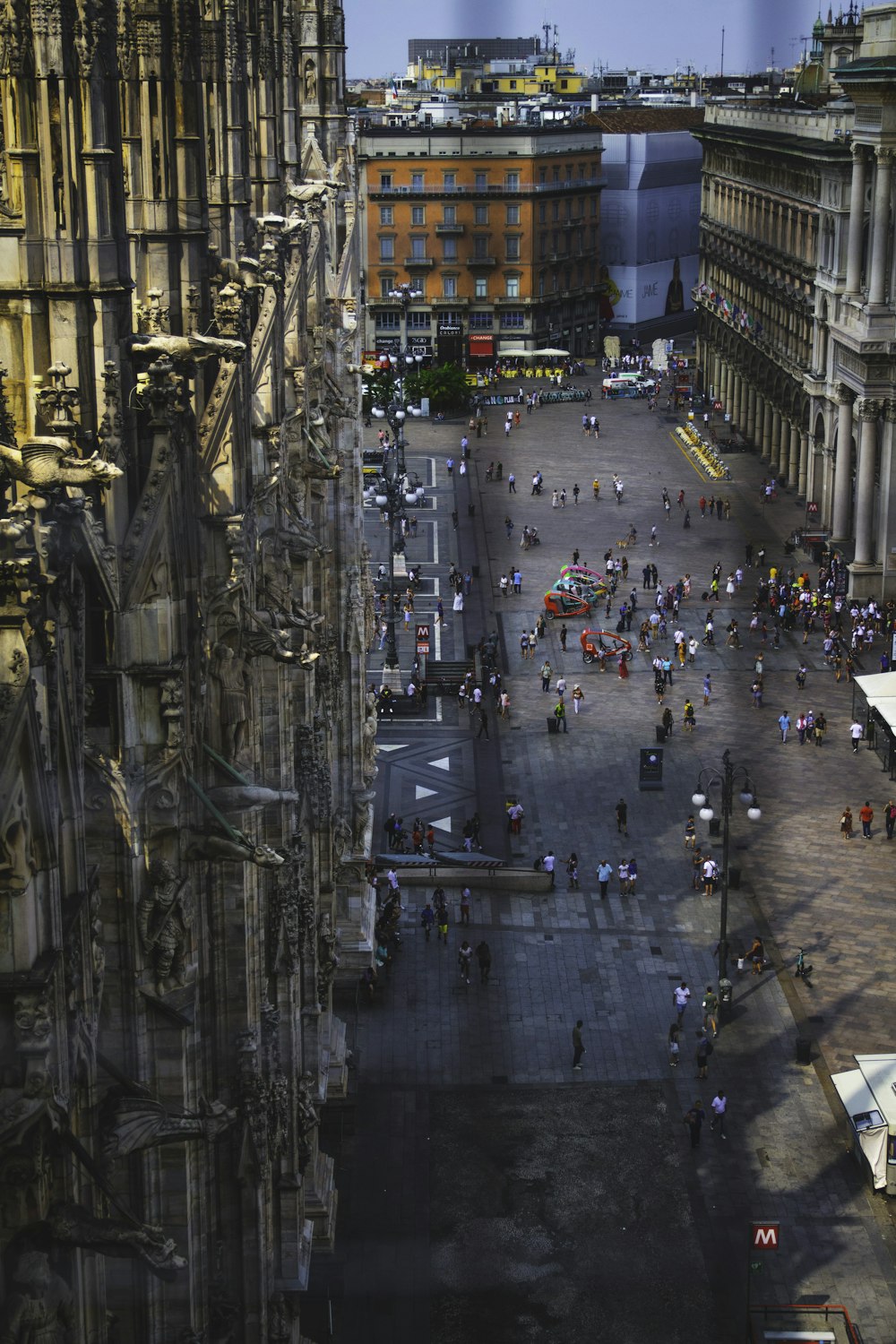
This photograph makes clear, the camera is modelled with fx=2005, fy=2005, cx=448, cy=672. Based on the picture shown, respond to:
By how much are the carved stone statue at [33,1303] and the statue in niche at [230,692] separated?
29.8 ft

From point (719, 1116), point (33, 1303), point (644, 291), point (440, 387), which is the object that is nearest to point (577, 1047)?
point (719, 1116)

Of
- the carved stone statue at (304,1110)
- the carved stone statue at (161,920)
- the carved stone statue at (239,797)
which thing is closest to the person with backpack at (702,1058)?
the carved stone statue at (304,1110)

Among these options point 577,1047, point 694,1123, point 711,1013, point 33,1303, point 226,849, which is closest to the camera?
point 33,1303

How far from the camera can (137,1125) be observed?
15.8m

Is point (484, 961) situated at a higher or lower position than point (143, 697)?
lower

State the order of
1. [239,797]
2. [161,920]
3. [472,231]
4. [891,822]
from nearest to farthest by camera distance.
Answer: [161,920], [239,797], [891,822], [472,231]

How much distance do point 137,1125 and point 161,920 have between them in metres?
3.34

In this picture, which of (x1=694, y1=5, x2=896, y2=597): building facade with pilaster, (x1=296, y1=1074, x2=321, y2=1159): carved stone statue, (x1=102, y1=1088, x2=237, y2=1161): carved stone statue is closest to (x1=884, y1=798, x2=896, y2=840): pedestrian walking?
(x1=694, y1=5, x2=896, y2=597): building facade with pilaster

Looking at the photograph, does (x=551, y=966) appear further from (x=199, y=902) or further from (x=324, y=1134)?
(x=199, y=902)

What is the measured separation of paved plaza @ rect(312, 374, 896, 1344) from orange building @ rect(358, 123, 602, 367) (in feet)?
237

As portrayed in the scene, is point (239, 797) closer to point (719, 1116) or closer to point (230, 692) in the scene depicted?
point (230, 692)

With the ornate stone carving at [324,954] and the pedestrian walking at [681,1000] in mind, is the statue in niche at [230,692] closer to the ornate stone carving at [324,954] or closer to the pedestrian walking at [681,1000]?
the ornate stone carving at [324,954]

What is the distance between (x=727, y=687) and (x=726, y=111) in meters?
73.7

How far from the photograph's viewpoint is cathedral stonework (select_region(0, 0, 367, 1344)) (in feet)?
41.4
